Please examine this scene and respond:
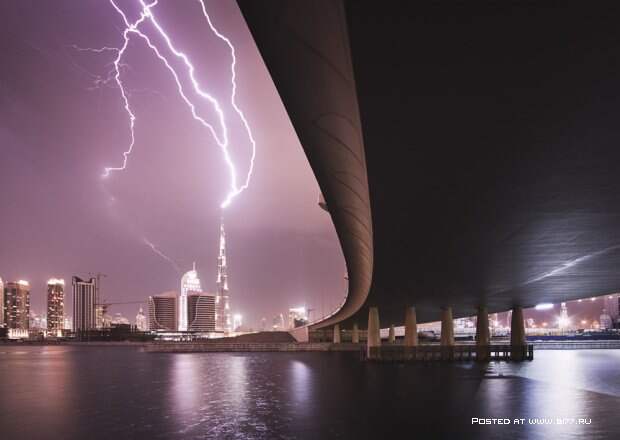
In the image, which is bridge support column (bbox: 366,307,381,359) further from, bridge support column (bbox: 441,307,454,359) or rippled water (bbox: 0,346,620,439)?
rippled water (bbox: 0,346,620,439)

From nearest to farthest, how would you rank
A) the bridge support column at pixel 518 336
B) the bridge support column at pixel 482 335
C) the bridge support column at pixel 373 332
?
the bridge support column at pixel 373 332, the bridge support column at pixel 482 335, the bridge support column at pixel 518 336

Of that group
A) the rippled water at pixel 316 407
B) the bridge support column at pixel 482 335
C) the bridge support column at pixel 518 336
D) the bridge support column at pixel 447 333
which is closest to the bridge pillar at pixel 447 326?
the bridge support column at pixel 447 333

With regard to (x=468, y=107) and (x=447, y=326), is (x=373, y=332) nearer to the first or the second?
(x=447, y=326)

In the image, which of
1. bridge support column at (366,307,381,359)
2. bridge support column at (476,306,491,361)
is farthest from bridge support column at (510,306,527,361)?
bridge support column at (366,307,381,359)

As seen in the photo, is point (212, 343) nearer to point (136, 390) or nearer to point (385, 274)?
point (136, 390)

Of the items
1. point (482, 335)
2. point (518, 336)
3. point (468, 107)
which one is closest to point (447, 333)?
point (482, 335)

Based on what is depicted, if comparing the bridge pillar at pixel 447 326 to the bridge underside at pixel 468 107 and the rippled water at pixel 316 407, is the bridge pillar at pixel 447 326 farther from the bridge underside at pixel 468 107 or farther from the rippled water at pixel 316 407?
the bridge underside at pixel 468 107

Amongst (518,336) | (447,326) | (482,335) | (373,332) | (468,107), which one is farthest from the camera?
(518,336)
